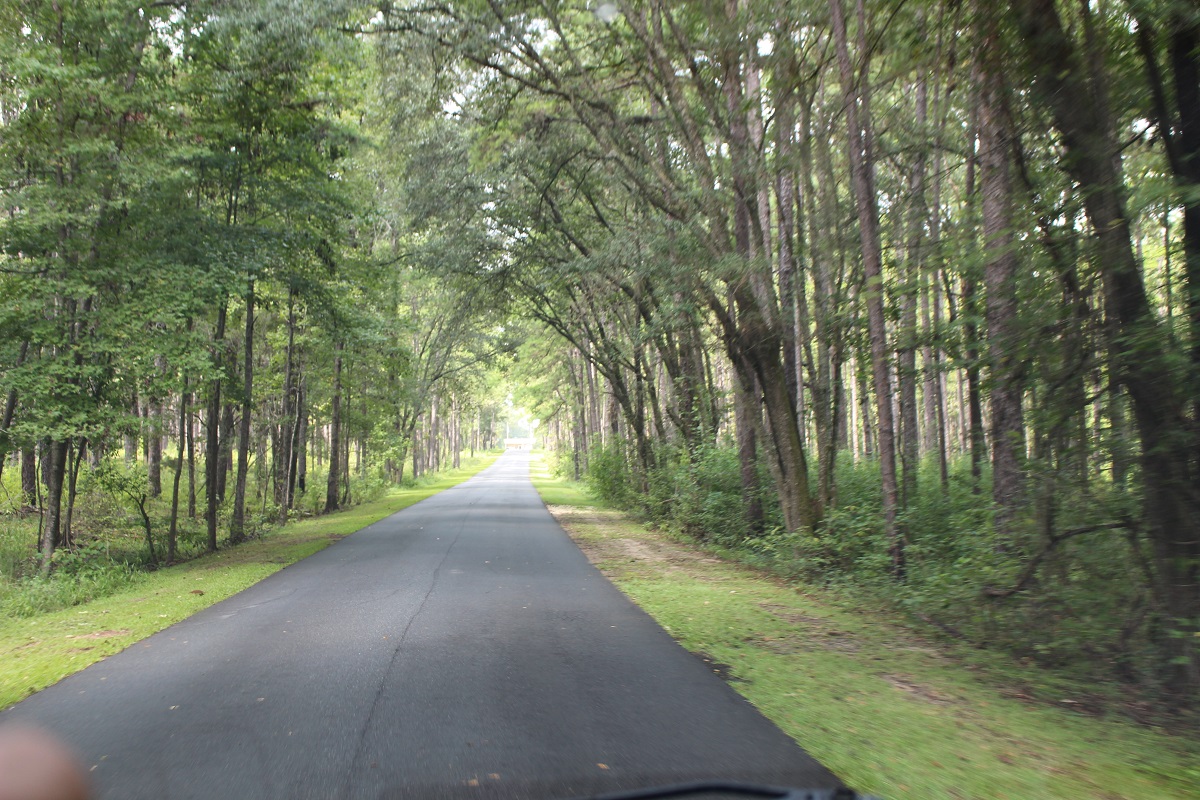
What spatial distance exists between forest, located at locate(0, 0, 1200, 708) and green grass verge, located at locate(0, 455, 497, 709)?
3.87 ft

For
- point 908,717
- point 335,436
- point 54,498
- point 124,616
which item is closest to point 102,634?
point 124,616

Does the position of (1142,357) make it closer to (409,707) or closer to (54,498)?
(409,707)

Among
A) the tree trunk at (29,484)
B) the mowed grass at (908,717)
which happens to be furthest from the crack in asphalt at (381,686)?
the tree trunk at (29,484)

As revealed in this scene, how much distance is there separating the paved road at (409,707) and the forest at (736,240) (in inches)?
134

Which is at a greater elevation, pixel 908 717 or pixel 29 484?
pixel 29 484

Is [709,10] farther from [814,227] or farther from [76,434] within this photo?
[76,434]

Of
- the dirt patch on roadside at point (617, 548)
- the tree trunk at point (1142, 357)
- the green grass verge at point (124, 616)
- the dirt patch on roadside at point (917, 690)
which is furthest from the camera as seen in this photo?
the dirt patch on roadside at point (617, 548)

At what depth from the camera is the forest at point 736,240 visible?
6.18 meters

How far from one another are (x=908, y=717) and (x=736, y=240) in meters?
10.5

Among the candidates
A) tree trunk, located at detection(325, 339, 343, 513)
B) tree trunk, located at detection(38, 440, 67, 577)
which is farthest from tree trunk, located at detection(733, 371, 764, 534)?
tree trunk, located at detection(325, 339, 343, 513)

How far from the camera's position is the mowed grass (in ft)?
13.5

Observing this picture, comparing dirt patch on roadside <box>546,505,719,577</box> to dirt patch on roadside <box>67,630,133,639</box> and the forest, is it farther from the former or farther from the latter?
dirt patch on roadside <box>67,630,133,639</box>

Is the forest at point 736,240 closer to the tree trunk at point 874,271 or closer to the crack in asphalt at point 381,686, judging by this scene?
the tree trunk at point 874,271

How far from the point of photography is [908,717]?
5215 mm
